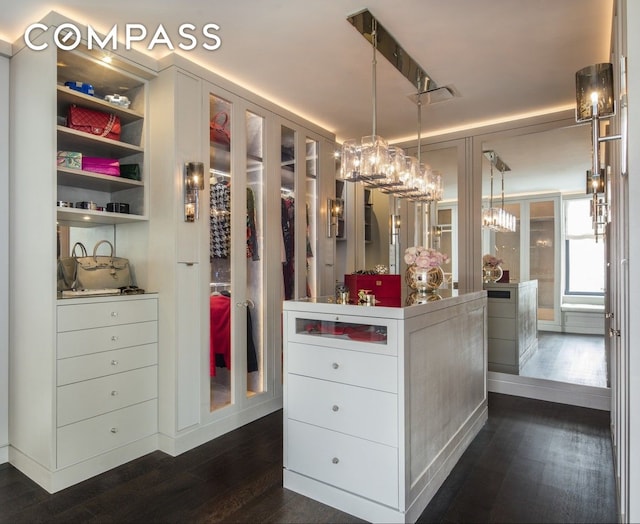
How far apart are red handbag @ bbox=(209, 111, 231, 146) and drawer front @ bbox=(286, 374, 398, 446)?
6.11ft

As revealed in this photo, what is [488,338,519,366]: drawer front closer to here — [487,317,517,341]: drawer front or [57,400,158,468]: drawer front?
[487,317,517,341]: drawer front

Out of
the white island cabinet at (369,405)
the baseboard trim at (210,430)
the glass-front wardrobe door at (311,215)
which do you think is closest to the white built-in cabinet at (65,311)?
the baseboard trim at (210,430)

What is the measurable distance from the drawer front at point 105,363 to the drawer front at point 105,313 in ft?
0.58

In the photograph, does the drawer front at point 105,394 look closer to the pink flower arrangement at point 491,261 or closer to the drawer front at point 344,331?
the drawer front at point 344,331

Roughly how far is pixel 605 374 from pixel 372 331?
8.93 ft

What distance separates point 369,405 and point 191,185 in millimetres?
1795

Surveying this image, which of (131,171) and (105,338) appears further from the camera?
(131,171)

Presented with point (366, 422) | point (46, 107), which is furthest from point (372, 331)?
point (46, 107)

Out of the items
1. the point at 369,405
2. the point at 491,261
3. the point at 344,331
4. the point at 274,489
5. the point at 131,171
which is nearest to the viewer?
the point at 369,405

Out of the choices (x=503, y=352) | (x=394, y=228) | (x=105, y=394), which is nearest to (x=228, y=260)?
(x=105, y=394)

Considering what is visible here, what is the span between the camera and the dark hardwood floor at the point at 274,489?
6.55ft

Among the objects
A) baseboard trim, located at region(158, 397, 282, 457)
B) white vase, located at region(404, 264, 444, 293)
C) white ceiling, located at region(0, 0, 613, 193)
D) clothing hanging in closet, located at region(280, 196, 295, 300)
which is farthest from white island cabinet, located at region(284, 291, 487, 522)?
white ceiling, located at region(0, 0, 613, 193)

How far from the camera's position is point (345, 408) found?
2027mm

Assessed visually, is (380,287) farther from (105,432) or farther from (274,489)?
(105,432)
